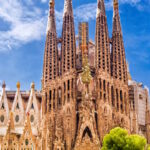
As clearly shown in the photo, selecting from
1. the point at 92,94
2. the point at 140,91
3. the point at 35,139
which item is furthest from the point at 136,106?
the point at 35,139

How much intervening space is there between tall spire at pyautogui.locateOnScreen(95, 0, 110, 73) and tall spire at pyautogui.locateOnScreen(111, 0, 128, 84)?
1.11 m

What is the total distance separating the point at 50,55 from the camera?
1908 inches

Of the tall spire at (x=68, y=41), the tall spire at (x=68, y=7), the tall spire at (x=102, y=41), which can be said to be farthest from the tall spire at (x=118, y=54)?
the tall spire at (x=68, y=7)

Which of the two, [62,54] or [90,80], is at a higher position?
[62,54]

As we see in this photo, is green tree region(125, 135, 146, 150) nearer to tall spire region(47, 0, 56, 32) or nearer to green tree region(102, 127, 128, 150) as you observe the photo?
green tree region(102, 127, 128, 150)

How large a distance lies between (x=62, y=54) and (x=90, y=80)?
5.09 metres

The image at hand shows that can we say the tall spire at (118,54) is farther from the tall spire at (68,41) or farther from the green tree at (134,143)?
the green tree at (134,143)

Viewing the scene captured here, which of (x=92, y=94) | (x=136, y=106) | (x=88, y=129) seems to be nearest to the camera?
(x=88, y=129)

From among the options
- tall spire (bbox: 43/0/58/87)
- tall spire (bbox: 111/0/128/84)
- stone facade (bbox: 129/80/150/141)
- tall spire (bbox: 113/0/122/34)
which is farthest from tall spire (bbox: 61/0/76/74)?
stone facade (bbox: 129/80/150/141)

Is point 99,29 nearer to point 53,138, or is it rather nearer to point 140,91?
point 140,91

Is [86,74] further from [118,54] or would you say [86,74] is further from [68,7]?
[68,7]

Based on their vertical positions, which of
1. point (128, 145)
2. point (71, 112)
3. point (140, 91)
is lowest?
point (128, 145)

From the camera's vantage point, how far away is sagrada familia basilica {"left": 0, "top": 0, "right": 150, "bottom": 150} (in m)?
44.1

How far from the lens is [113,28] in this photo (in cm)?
5072
